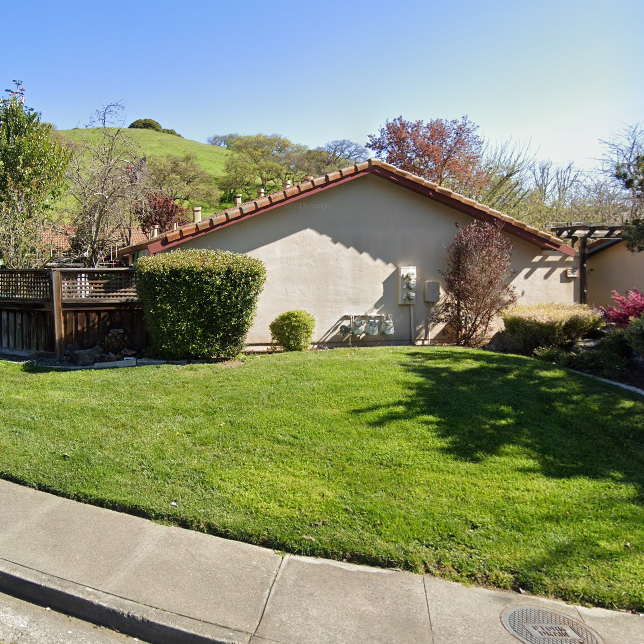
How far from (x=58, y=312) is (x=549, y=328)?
911cm

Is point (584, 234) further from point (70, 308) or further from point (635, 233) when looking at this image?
point (70, 308)

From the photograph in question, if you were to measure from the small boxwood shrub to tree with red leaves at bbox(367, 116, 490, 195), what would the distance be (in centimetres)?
1879

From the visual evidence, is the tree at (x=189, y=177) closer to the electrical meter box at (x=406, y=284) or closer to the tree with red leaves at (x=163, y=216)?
the tree with red leaves at (x=163, y=216)

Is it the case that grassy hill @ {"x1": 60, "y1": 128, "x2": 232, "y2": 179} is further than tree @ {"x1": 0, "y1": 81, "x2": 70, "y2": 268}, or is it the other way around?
grassy hill @ {"x1": 60, "y1": 128, "x2": 232, "y2": 179}

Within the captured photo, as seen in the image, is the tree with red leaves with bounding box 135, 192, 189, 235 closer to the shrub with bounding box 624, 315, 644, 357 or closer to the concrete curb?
the shrub with bounding box 624, 315, 644, 357

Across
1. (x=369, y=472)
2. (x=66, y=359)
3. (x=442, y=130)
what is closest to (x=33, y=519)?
(x=369, y=472)

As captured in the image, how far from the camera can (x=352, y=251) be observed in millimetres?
12008

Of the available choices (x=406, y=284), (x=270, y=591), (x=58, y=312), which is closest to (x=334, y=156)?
(x=406, y=284)

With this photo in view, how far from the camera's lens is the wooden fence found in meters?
10.2

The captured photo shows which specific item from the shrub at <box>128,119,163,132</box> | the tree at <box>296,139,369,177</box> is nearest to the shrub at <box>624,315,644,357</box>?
the tree at <box>296,139,369,177</box>

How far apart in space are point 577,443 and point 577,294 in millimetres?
8580

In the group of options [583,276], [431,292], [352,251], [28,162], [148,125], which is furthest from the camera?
[148,125]

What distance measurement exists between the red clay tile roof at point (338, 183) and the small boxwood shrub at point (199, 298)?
4.61 feet

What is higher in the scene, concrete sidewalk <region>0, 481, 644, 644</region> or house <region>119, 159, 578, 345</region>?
house <region>119, 159, 578, 345</region>
